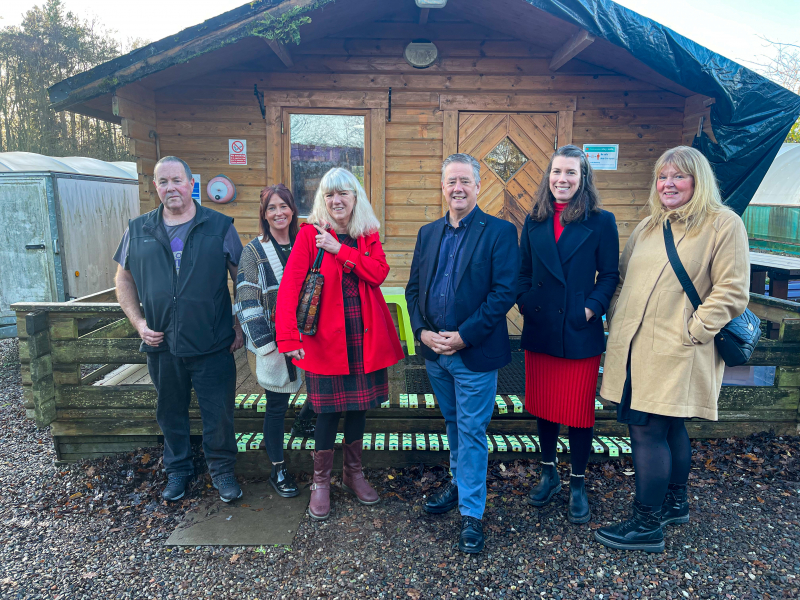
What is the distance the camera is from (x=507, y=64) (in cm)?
517

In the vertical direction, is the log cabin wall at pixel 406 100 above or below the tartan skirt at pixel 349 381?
above

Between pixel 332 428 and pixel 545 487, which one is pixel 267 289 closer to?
pixel 332 428

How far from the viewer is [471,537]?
8.55ft

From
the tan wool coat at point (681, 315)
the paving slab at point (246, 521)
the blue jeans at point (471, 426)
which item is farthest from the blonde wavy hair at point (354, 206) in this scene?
the paving slab at point (246, 521)

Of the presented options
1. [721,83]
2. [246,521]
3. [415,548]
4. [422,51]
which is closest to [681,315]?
[415,548]

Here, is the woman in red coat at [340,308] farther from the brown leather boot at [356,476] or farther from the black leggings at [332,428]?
the brown leather boot at [356,476]

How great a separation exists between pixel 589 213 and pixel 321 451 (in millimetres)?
1941

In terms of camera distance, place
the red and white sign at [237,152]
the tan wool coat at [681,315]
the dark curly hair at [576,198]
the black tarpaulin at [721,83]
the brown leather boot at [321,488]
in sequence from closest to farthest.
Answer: the tan wool coat at [681,315] < the dark curly hair at [576,198] < the brown leather boot at [321,488] < the black tarpaulin at [721,83] < the red and white sign at [237,152]

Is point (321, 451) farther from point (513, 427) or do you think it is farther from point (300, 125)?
point (300, 125)

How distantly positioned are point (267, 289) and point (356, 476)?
1.24 meters

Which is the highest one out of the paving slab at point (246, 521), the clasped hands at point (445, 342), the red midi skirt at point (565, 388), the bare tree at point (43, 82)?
the bare tree at point (43, 82)

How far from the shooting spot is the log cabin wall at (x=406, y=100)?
5.11 m

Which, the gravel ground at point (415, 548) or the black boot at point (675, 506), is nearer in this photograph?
the gravel ground at point (415, 548)

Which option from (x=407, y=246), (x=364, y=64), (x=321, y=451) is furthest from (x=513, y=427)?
(x=364, y=64)
